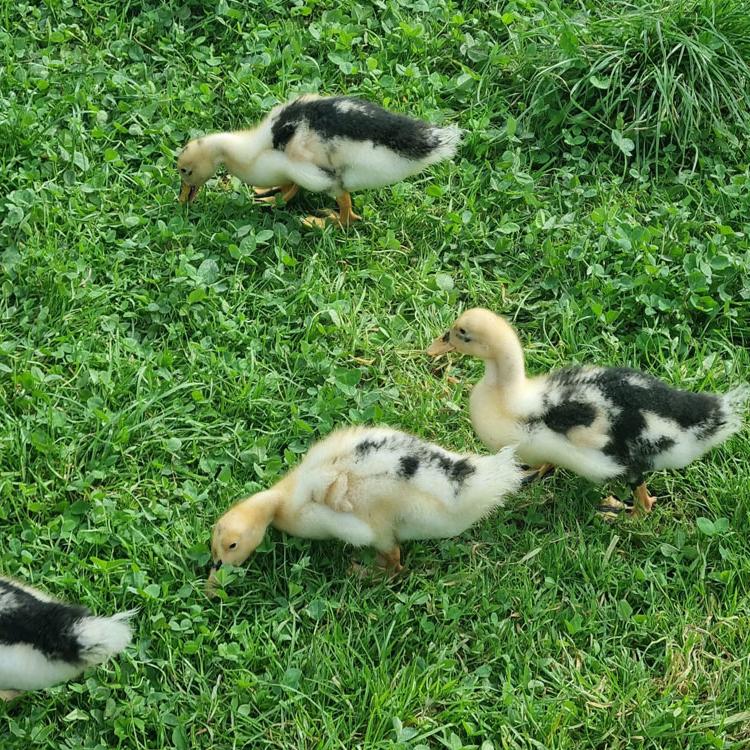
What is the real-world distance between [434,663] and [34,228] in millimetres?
2557

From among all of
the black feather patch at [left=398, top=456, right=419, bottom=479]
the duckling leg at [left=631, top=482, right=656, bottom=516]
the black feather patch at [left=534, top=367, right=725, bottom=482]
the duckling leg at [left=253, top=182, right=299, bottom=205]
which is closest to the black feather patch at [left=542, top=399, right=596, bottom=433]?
the black feather patch at [left=534, top=367, right=725, bottom=482]

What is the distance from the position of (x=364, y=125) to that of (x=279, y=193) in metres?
0.65

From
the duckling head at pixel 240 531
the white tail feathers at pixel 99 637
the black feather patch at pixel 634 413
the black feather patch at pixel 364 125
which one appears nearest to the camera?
the white tail feathers at pixel 99 637

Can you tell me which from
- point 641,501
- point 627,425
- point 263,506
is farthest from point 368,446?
point 641,501

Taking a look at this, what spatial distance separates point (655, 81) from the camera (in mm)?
5191

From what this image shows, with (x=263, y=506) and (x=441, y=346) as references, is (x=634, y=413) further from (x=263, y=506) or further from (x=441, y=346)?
(x=263, y=506)

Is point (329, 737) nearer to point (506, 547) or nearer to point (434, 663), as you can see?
point (434, 663)

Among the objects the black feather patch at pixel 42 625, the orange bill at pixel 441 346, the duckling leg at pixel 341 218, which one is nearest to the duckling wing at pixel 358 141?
the duckling leg at pixel 341 218

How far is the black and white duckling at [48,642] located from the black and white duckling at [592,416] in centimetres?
154

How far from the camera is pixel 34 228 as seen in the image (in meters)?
4.79

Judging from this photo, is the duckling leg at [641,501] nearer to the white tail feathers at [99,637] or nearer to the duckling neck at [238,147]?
the white tail feathers at [99,637]

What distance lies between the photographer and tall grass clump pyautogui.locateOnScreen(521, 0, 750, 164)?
203 inches

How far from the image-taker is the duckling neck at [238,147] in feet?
15.7

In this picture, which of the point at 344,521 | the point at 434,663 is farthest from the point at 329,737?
the point at 344,521
